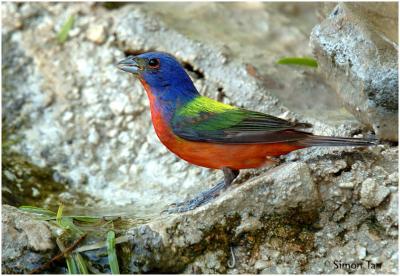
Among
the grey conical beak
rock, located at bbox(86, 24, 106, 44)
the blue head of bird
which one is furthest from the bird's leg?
rock, located at bbox(86, 24, 106, 44)

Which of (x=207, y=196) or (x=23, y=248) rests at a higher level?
(x=207, y=196)

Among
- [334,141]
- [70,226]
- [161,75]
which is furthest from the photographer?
[161,75]

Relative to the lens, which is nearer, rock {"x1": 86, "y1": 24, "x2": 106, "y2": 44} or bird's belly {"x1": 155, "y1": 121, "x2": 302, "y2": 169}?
bird's belly {"x1": 155, "y1": 121, "x2": 302, "y2": 169}

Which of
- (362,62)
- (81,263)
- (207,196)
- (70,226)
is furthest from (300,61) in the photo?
(81,263)

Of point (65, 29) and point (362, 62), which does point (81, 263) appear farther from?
point (65, 29)

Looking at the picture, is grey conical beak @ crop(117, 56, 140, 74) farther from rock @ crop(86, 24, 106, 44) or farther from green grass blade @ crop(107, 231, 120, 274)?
rock @ crop(86, 24, 106, 44)

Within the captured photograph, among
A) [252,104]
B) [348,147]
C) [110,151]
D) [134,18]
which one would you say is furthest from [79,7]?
[348,147]
